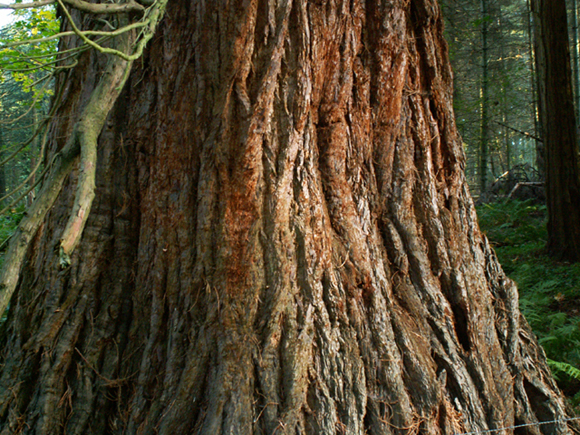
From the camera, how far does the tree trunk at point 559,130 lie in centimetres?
672

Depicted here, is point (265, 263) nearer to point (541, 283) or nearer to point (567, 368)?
point (567, 368)

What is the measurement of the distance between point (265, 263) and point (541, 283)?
5.01 m

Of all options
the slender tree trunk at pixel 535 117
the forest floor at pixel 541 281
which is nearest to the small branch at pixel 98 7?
the forest floor at pixel 541 281

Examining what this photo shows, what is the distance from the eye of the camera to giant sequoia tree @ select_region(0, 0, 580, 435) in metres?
2.40

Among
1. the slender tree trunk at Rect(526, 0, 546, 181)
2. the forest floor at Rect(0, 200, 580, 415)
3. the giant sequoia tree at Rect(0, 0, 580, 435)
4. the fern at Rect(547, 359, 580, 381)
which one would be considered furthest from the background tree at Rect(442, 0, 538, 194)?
the giant sequoia tree at Rect(0, 0, 580, 435)

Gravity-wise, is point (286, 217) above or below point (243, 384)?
above

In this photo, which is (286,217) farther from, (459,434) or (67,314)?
(459,434)

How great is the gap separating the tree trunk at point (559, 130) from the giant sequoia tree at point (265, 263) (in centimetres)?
472

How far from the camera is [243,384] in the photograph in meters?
2.32

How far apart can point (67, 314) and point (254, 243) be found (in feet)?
4.23

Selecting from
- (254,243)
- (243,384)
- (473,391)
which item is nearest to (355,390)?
(243,384)

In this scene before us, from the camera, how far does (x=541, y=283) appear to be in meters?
5.83

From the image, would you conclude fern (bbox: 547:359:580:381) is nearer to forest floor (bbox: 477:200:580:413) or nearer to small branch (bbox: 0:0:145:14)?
forest floor (bbox: 477:200:580:413)

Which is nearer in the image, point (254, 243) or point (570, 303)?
point (254, 243)
